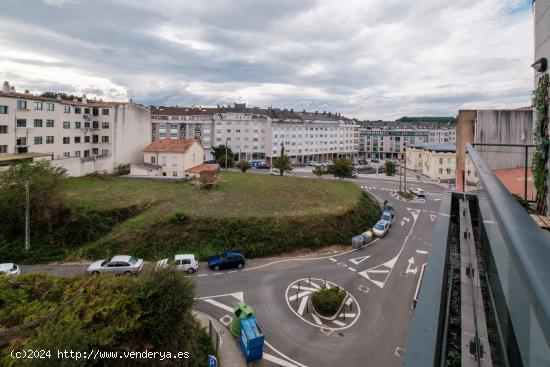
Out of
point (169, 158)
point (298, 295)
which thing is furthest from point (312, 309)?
point (169, 158)

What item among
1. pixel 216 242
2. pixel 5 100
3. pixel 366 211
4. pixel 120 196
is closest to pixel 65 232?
pixel 120 196

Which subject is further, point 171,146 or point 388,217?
point 171,146

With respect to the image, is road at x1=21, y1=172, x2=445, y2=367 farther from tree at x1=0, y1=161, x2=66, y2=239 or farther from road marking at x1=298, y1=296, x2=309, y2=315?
tree at x1=0, y1=161, x2=66, y2=239

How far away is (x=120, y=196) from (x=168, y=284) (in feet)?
68.3

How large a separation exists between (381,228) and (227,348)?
17.6m

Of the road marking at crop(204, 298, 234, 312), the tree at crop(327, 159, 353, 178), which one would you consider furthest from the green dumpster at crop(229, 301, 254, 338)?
the tree at crop(327, 159, 353, 178)

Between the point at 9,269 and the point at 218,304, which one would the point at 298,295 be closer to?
the point at 218,304

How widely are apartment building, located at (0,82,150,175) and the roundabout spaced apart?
27.4 m

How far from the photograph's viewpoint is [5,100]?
1221 inches

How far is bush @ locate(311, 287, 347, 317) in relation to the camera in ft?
49.7

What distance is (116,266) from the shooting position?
62.0ft

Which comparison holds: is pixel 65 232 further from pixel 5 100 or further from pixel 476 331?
pixel 476 331

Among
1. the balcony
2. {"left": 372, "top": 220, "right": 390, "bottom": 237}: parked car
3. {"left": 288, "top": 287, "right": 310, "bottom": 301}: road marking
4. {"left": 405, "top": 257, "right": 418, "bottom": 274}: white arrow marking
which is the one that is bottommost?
{"left": 288, "top": 287, "right": 310, "bottom": 301}: road marking

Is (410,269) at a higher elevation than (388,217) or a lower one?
lower
